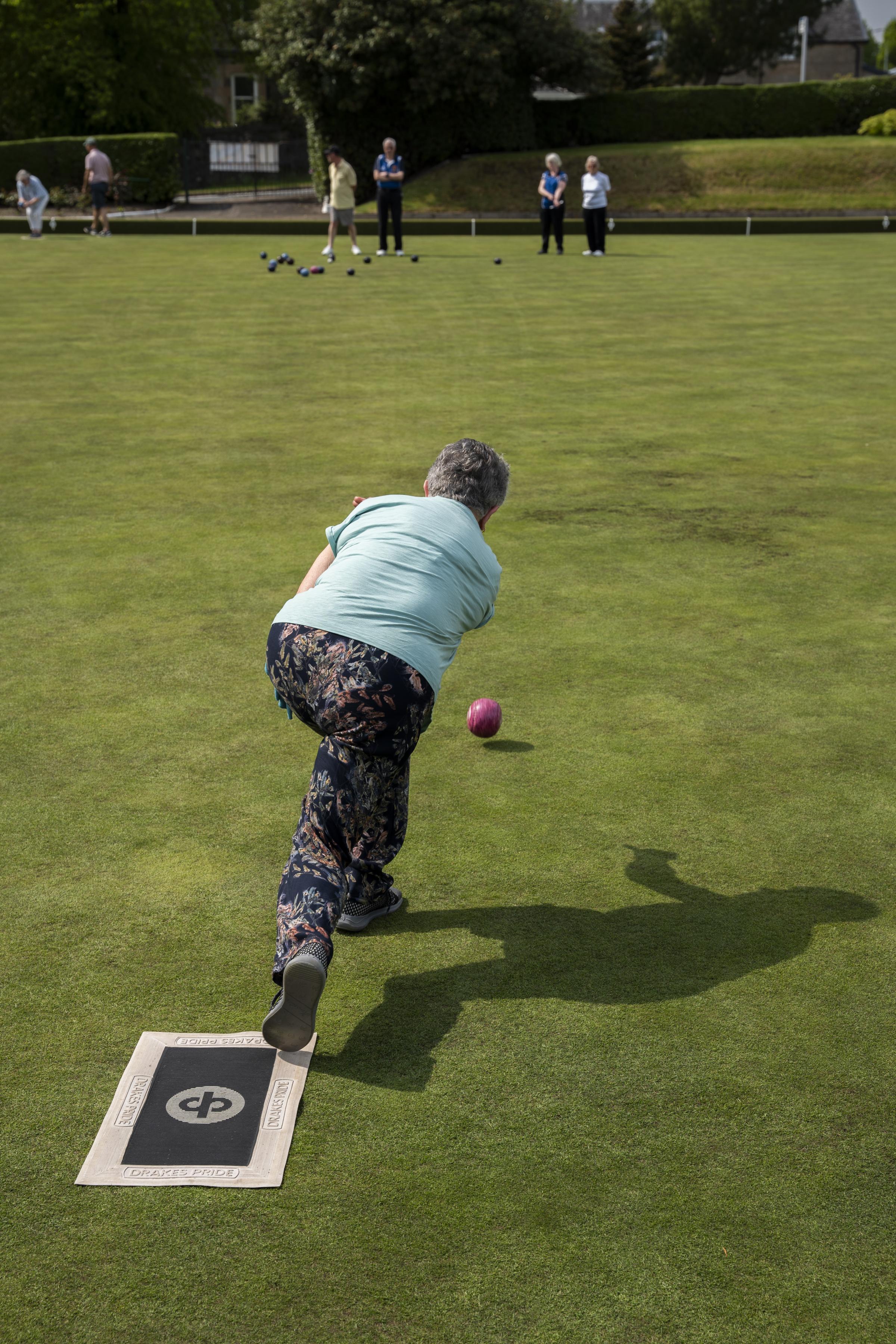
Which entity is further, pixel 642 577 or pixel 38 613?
pixel 642 577

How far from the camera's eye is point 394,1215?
3.00 m

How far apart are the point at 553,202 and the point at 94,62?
34.2 metres

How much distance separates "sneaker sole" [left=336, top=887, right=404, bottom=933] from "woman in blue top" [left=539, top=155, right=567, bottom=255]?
73.6 ft

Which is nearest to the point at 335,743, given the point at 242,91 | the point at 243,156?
the point at 243,156

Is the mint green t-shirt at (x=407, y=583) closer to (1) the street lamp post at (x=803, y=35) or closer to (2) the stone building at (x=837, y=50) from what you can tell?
(1) the street lamp post at (x=803, y=35)

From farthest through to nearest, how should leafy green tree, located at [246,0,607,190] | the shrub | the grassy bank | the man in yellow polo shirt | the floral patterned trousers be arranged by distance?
the shrub, the grassy bank, leafy green tree, located at [246,0,607,190], the man in yellow polo shirt, the floral patterned trousers

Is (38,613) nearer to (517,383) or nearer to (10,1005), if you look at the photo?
(10,1005)

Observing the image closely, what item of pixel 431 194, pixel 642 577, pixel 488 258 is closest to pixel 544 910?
pixel 642 577

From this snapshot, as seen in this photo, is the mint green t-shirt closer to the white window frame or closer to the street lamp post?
the street lamp post

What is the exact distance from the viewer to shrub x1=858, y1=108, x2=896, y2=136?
49281mm

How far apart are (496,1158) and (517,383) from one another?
37.6ft

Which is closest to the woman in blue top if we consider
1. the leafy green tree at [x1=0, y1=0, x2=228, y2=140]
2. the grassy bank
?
the grassy bank

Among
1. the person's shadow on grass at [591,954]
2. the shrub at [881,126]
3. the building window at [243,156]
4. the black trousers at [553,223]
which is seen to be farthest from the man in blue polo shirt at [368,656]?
Result: the building window at [243,156]

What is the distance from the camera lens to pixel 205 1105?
336 centimetres
